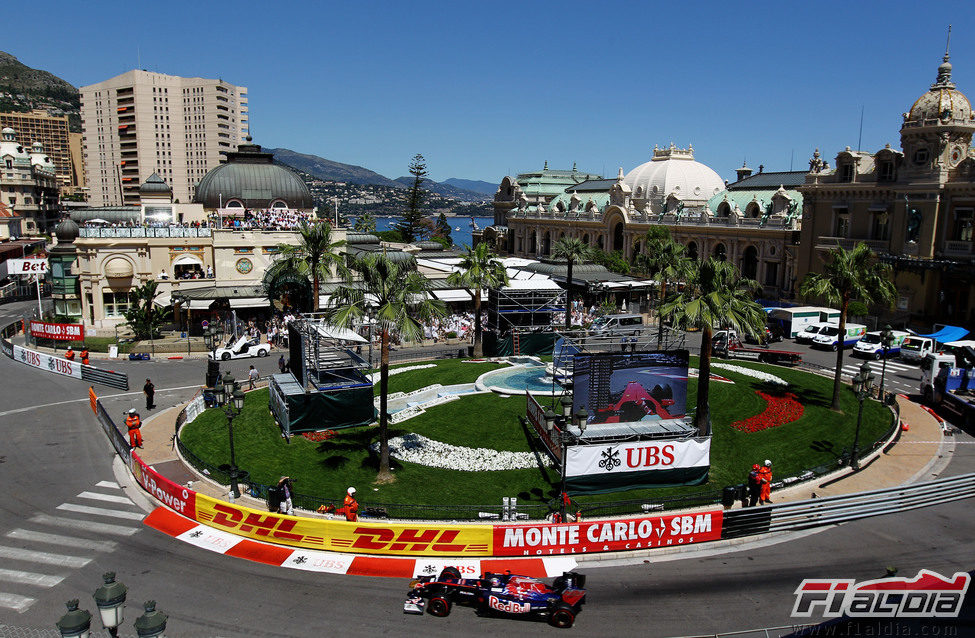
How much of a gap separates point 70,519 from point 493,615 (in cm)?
1466

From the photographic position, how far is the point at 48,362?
142 feet

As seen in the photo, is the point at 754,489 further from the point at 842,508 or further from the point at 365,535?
the point at 365,535

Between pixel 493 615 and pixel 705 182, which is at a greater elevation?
pixel 705 182

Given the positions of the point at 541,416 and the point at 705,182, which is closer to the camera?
the point at 541,416

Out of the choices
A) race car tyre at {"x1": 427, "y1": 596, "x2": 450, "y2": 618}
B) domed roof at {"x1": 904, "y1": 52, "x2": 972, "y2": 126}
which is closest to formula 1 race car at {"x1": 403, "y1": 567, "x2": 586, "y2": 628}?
race car tyre at {"x1": 427, "y1": 596, "x2": 450, "y2": 618}

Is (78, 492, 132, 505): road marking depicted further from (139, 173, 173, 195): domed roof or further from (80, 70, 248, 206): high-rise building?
(80, 70, 248, 206): high-rise building

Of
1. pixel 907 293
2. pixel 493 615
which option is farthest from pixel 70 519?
pixel 907 293

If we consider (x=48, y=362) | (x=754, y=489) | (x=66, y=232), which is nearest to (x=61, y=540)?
(x=754, y=489)

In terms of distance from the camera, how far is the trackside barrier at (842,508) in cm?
2077

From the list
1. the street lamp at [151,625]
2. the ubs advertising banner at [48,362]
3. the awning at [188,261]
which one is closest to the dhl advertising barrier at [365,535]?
the street lamp at [151,625]

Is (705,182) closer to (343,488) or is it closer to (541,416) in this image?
(541,416)

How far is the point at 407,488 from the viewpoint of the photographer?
24031 mm

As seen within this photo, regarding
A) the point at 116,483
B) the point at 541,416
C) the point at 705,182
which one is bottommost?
the point at 116,483

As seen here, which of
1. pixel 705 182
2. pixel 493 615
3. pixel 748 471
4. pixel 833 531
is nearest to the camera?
pixel 493 615
